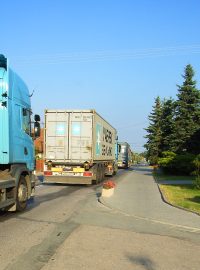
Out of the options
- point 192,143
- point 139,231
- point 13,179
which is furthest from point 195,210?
point 192,143

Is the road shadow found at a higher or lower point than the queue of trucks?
lower

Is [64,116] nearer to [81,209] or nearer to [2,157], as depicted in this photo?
[81,209]

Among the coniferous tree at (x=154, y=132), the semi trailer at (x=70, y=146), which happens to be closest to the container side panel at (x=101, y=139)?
the semi trailer at (x=70, y=146)

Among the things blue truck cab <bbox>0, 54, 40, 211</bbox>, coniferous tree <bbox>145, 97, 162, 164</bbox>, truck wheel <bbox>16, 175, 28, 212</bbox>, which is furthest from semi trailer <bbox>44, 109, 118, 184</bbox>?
coniferous tree <bbox>145, 97, 162, 164</bbox>

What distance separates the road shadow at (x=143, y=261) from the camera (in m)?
7.35

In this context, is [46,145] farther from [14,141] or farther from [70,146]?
[14,141]

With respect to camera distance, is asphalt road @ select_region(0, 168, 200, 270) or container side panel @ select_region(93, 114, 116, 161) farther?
container side panel @ select_region(93, 114, 116, 161)

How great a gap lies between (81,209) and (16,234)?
16.8ft

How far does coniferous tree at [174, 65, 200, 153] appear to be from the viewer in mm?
45938

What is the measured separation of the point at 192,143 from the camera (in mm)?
44719

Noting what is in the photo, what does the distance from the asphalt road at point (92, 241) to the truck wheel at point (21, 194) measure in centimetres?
24

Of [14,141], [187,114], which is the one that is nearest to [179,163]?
[187,114]

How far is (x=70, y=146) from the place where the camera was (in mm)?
24844

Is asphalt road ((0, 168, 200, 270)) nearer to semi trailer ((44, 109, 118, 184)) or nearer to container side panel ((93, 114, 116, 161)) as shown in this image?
semi trailer ((44, 109, 118, 184))
